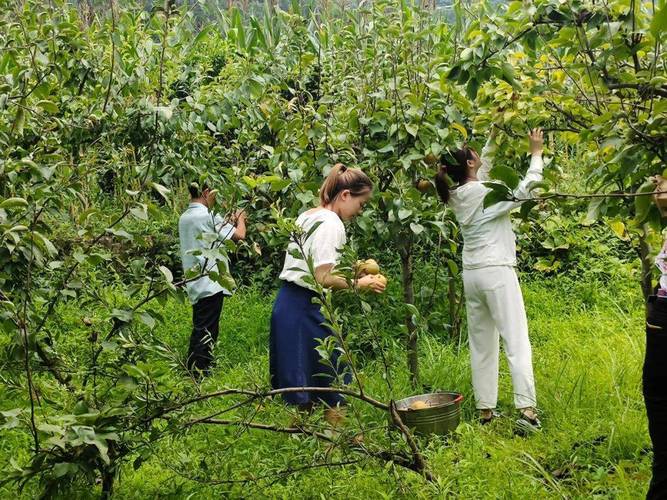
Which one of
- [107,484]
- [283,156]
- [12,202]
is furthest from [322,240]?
[12,202]

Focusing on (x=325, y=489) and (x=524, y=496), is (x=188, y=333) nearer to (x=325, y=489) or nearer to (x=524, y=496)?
(x=325, y=489)

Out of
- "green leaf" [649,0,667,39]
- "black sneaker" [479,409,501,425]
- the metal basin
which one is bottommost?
"black sneaker" [479,409,501,425]

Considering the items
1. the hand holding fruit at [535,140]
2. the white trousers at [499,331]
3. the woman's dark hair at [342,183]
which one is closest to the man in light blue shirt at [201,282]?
the woman's dark hair at [342,183]

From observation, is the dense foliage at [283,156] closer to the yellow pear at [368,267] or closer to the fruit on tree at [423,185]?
the fruit on tree at [423,185]

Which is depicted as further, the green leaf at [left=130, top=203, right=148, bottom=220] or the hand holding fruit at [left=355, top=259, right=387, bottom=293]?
the hand holding fruit at [left=355, top=259, right=387, bottom=293]

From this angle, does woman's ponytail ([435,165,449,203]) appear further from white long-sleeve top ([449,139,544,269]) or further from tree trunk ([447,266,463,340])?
tree trunk ([447,266,463,340])

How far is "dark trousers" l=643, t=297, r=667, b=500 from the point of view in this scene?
3004 millimetres

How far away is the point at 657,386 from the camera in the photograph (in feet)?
10.1

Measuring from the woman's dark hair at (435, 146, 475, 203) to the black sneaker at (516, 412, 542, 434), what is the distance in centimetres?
133

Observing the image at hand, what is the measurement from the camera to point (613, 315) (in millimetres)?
7129

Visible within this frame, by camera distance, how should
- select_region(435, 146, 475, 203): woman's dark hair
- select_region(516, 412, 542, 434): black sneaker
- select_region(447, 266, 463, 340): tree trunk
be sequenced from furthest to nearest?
select_region(447, 266, 463, 340): tree trunk → select_region(435, 146, 475, 203): woman's dark hair → select_region(516, 412, 542, 434): black sneaker

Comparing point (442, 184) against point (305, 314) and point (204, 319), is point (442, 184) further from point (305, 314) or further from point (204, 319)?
point (204, 319)

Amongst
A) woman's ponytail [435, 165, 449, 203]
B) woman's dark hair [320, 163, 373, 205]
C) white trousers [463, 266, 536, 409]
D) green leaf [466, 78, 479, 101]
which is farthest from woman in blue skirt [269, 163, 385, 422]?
green leaf [466, 78, 479, 101]

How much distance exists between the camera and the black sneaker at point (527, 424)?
4629mm
